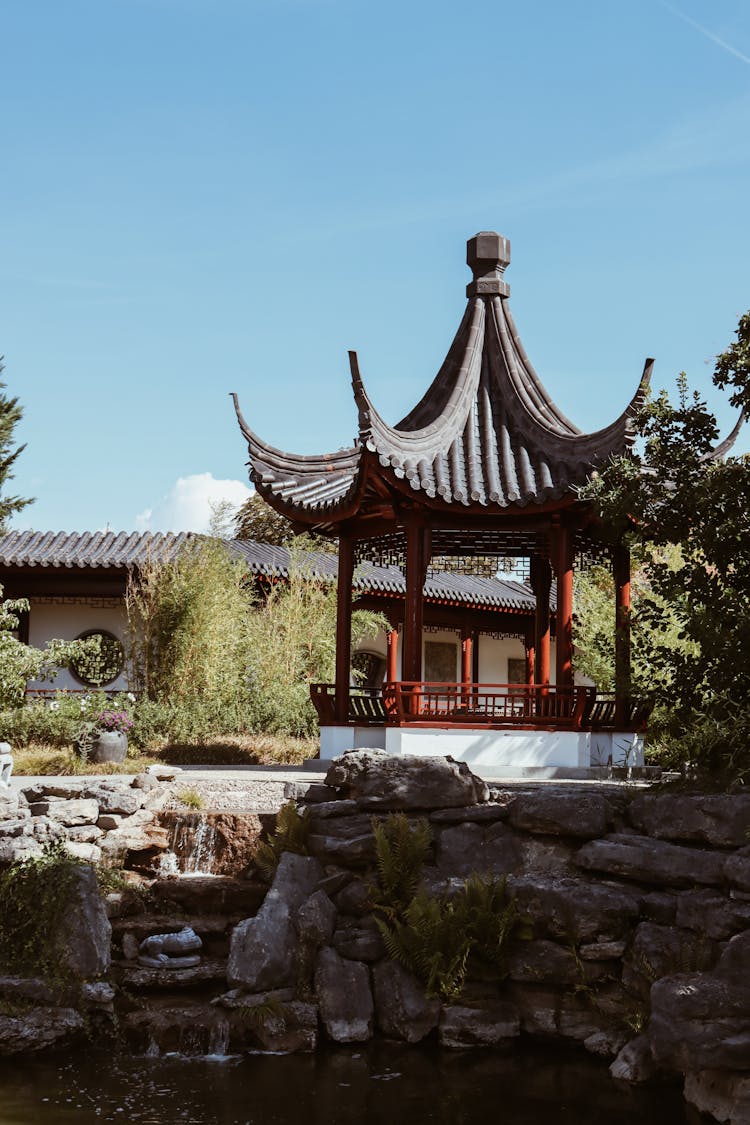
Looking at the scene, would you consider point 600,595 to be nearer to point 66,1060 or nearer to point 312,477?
point 312,477

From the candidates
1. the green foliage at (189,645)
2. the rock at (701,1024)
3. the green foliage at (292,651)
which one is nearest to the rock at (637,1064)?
the rock at (701,1024)

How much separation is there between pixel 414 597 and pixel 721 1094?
19.3ft

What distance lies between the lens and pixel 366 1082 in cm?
677

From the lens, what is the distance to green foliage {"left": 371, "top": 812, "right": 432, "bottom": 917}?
26.2 feet

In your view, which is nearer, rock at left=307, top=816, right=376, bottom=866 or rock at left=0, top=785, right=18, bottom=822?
rock at left=307, top=816, right=376, bottom=866

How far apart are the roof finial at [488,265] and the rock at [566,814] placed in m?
6.88

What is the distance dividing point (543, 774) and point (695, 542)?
368 centimetres

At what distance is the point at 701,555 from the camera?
8375 millimetres

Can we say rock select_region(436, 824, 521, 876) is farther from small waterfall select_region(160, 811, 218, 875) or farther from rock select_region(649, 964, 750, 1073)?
small waterfall select_region(160, 811, 218, 875)

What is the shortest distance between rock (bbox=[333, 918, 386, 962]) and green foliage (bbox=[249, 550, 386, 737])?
8.40 m

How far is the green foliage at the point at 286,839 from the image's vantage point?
8664 mm

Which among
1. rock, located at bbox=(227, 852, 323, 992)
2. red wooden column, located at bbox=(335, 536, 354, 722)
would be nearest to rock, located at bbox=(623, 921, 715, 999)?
rock, located at bbox=(227, 852, 323, 992)

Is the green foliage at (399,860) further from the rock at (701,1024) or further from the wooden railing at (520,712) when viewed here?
the wooden railing at (520,712)

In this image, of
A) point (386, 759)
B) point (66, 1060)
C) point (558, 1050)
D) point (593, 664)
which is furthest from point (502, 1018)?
point (593, 664)
